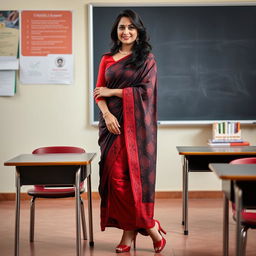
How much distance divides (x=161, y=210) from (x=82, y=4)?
2.35m

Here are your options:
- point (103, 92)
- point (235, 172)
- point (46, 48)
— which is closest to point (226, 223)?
point (235, 172)

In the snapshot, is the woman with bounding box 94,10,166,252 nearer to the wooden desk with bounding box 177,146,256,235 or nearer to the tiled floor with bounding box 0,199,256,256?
the tiled floor with bounding box 0,199,256,256

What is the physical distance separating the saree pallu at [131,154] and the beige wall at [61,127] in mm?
1998

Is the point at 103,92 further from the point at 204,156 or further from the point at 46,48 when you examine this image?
the point at 46,48

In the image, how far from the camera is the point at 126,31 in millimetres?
3555

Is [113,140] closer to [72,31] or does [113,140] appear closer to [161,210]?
[161,210]

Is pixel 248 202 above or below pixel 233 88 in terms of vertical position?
below

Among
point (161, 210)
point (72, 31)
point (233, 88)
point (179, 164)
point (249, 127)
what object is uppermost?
point (72, 31)

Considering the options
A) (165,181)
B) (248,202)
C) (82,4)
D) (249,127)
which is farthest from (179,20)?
(248,202)

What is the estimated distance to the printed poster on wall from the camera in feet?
18.0

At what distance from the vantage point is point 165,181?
18.6ft

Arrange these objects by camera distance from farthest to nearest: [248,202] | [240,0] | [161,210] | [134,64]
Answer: [240,0], [161,210], [134,64], [248,202]

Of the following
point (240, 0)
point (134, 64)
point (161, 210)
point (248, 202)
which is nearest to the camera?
point (248, 202)

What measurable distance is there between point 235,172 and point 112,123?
116 centimetres
